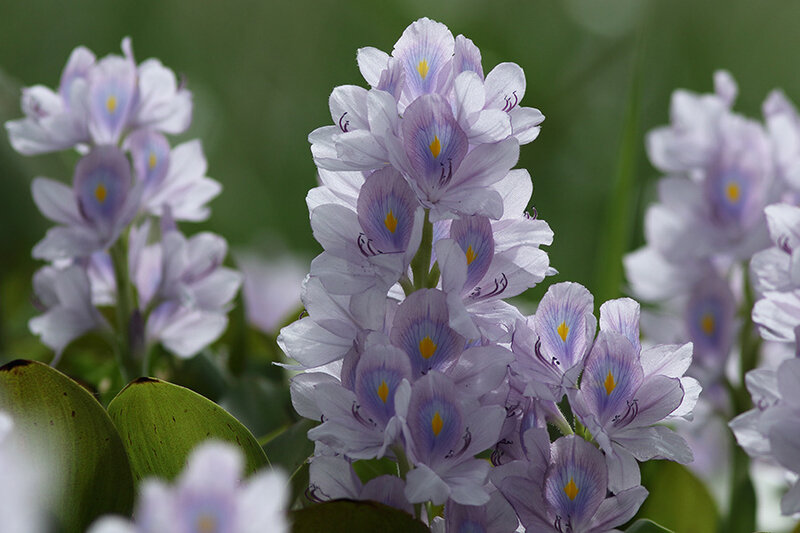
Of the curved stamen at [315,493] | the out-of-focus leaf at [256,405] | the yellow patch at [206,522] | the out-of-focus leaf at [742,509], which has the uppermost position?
the yellow patch at [206,522]

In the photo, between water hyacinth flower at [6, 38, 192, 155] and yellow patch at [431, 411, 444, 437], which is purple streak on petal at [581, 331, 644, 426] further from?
water hyacinth flower at [6, 38, 192, 155]

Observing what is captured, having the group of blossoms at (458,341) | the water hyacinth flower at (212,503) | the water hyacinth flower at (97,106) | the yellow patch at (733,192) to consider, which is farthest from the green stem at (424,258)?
the yellow patch at (733,192)

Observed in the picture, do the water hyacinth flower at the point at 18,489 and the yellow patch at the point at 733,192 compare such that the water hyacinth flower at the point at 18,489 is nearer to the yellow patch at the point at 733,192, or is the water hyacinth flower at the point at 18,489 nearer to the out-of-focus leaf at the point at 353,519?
the out-of-focus leaf at the point at 353,519

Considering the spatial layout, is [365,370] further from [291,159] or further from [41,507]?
[291,159]

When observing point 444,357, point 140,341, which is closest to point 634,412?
point 444,357

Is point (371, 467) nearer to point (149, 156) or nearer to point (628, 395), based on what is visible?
point (628, 395)

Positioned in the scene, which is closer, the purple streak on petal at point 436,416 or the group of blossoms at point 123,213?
the purple streak on petal at point 436,416

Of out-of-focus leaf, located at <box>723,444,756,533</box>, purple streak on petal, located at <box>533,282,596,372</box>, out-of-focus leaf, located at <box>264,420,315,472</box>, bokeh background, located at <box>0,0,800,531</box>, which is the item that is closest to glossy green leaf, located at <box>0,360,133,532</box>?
out-of-focus leaf, located at <box>264,420,315,472</box>
